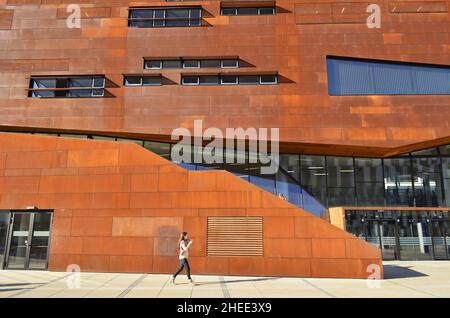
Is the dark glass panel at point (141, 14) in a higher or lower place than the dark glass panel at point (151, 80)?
higher

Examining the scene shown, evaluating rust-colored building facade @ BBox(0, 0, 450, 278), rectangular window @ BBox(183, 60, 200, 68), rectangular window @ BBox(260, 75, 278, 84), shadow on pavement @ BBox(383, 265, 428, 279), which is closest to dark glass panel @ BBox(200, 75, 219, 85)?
rust-colored building facade @ BBox(0, 0, 450, 278)

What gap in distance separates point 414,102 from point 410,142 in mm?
2656

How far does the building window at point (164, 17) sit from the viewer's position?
23.9 m

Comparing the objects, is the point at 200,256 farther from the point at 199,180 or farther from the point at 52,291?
the point at 52,291

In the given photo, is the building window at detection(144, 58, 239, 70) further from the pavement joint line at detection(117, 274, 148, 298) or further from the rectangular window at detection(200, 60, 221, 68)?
the pavement joint line at detection(117, 274, 148, 298)

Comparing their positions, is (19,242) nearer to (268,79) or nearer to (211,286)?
(211,286)

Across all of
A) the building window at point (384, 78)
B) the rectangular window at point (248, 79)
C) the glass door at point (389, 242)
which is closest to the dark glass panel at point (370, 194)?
the glass door at point (389, 242)

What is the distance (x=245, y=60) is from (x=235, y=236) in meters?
12.0

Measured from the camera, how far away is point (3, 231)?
55.2 feet

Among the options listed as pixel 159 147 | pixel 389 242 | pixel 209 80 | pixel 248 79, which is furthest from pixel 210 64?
pixel 389 242

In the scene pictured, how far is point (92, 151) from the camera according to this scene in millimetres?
16875

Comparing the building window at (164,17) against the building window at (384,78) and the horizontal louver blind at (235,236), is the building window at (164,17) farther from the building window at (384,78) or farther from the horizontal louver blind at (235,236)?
the horizontal louver blind at (235,236)

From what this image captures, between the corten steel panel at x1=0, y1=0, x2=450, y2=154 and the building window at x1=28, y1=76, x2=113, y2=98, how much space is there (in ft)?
1.36

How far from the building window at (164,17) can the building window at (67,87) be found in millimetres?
4543
